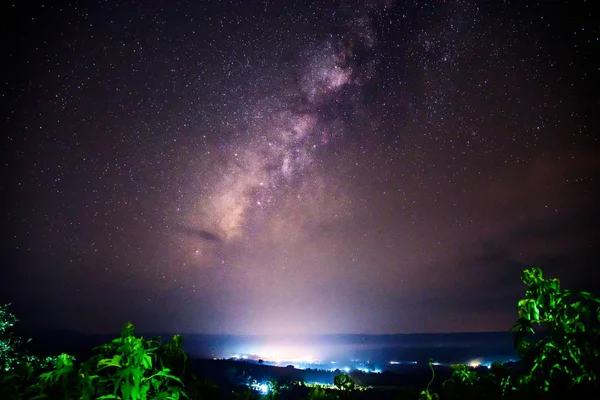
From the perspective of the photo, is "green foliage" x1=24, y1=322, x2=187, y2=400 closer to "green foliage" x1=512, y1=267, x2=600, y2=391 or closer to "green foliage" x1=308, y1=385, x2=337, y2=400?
"green foliage" x1=308, y1=385, x2=337, y2=400

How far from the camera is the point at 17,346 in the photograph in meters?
15.7

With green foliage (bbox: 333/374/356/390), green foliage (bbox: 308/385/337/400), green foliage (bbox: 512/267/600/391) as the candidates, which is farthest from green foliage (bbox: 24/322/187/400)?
green foliage (bbox: 512/267/600/391)

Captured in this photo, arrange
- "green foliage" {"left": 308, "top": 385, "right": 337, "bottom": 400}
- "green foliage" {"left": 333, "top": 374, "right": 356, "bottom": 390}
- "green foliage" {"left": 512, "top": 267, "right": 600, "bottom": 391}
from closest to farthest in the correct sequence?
"green foliage" {"left": 512, "top": 267, "right": 600, "bottom": 391}
"green foliage" {"left": 308, "top": 385, "right": 337, "bottom": 400}
"green foliage" {"left": 333, "top": 374, "right": 356, "bottom": 390}

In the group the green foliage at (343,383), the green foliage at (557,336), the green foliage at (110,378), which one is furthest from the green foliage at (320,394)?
the green foliage at (557,336)

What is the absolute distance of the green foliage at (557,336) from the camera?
1603 mm

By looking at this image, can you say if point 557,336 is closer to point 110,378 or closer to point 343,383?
point 343,383

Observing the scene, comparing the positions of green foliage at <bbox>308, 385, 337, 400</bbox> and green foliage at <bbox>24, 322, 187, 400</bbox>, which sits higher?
green foliage at <bbox>24, 322, 187, 400</bbox>

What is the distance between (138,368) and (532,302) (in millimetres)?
2430

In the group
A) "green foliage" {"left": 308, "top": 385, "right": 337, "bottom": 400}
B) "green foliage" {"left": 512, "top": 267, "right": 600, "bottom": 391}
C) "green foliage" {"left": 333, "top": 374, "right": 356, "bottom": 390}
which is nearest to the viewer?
"green foliage" {"left": 512, "top": 267, "right": 600, "bottom": 391}

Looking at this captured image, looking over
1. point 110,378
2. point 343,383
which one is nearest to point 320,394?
point 343,383

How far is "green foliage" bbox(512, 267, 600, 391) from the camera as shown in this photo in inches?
63.1

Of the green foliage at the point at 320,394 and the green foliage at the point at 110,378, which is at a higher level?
the green foliage at the point at 110,378

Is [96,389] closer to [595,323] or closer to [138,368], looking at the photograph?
[138,368]

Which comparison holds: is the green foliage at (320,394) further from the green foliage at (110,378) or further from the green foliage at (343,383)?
the green foliage at (110,378)
